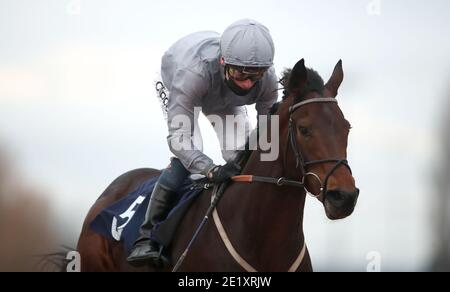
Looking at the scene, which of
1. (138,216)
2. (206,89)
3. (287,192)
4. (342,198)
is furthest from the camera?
(138,216)

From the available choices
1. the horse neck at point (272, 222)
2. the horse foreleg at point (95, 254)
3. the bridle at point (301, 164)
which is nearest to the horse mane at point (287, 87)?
the bridle at point (301, 164)

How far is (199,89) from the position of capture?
6.35 meters

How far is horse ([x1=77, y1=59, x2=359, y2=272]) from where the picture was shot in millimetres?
5465

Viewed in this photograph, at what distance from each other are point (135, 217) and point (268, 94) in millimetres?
1392

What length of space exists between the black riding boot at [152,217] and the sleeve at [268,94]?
93 cm

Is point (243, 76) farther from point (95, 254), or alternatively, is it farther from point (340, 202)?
point (95, 254)

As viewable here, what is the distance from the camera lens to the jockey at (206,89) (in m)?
6.08

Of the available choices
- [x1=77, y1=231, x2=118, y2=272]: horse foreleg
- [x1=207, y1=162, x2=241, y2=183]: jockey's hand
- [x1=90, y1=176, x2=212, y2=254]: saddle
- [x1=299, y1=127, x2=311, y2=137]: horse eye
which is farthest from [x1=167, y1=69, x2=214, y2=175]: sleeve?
[x1=77, y1=231, x2=118, y2=272]: horse foreleg

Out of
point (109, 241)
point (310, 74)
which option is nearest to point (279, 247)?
point (310, 74)

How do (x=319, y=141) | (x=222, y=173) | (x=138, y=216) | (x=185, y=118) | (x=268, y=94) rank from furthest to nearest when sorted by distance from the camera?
(x=138, y=216) → (x=268, y=94) → (x=185, y=118) → (x=222, y=173) → (x=319, y=141)

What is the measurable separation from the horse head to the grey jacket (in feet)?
2.17

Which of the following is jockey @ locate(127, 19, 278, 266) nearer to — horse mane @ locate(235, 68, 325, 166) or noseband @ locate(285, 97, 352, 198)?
horse mane @ locate(235, 68, 325, 166)

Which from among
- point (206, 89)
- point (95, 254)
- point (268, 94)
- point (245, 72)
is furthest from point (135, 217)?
point (245, 72)
